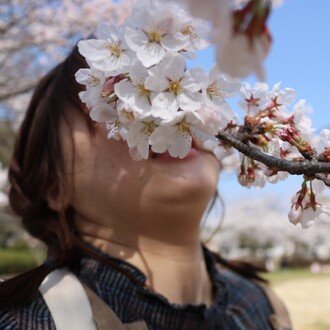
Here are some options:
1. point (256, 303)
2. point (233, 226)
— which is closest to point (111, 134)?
point (256, 303)

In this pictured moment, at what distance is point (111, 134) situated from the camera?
0.79m

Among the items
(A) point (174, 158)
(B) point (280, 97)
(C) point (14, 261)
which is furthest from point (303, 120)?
(C) point (14, 261)

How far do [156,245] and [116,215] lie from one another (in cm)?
14

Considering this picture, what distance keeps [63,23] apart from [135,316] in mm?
5423

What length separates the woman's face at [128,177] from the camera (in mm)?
1252

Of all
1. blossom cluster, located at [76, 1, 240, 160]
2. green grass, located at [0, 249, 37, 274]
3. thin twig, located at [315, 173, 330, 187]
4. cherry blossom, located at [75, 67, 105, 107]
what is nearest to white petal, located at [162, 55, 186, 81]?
blossom cluster, located at [76, 1, 240, 160]

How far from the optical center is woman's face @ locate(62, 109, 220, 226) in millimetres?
1252

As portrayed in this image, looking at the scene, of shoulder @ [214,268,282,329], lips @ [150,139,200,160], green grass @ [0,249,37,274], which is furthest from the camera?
green grass @ [0,249,37,274]

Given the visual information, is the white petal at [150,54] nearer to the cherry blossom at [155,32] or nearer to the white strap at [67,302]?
the cherry blossom at [155,32]

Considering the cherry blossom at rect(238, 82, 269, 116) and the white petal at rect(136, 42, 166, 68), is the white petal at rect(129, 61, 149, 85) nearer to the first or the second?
the white petal at rect(136, 42, 166, 68)

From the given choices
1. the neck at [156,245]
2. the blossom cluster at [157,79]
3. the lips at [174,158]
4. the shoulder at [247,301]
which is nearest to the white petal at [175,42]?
the blossom cluster at [157,79]

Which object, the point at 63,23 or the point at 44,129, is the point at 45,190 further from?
the point at 63,23

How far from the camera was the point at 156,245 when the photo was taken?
137cm

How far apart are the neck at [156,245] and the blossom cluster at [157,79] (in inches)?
25.5
